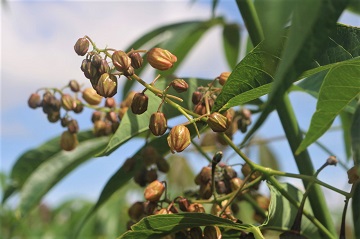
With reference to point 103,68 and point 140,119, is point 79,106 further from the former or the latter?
point 103,68

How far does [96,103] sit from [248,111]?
293 millimetres

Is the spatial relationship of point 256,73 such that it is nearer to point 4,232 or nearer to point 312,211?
point 312,211

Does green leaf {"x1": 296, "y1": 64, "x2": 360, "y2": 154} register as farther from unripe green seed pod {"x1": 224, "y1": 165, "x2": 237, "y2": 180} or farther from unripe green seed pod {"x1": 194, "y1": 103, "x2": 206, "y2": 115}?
unripe green seed pod {"x1": 224, "y1": 165, "x2": 237, "y2": 180}

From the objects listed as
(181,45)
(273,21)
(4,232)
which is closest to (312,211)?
(273,21)

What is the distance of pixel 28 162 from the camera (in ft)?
5.23

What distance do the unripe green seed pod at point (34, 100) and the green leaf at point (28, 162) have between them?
371 millimetres

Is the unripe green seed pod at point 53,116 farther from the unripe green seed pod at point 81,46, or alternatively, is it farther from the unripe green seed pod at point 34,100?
the unripe green seed pod at point 81,46

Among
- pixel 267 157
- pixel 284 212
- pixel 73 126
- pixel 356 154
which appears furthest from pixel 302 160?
pixel 267 157

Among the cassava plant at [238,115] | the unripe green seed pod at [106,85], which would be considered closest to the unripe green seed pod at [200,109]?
the cassava plant at [238,115]

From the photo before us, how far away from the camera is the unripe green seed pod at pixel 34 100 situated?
118 centimetres

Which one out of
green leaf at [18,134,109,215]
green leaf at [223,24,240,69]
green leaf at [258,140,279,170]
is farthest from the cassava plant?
green leaf at [258,140,279,170]

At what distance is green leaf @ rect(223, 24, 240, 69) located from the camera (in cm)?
204

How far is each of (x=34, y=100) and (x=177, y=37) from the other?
73cm

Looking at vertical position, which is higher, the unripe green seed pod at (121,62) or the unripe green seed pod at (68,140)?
the unripe green seed pod at (121,62)
